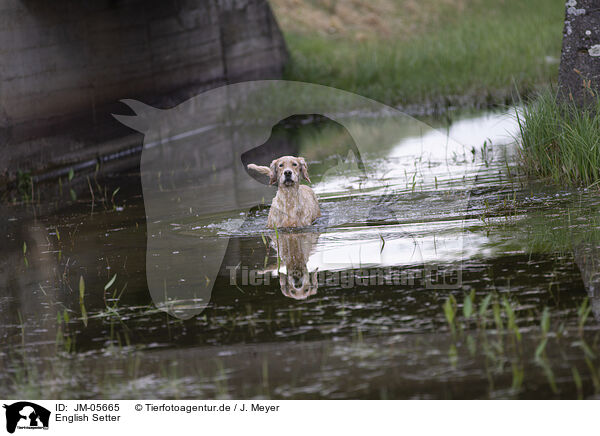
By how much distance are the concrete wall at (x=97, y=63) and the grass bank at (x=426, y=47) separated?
258cm

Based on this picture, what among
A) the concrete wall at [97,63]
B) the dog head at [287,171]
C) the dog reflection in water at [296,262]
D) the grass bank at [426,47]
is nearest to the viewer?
the dog reflection in water at [296,262]

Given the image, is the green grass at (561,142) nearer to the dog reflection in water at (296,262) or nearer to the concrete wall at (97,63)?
the dog reflection in water at (296,262)

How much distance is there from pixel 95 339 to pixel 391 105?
14.0 m

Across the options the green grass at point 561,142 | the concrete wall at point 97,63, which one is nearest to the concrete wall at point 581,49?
the green grass at point 561,142

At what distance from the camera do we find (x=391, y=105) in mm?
18422

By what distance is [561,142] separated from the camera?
873 cm

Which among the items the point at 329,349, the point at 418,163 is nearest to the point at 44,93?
the point at 418,163

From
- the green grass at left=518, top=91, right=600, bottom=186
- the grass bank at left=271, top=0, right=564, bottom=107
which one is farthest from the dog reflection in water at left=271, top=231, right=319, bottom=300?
the grass bank at left=271, top=0, right=564, bottom=107

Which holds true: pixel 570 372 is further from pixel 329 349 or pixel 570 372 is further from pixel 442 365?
pixel 329 349
